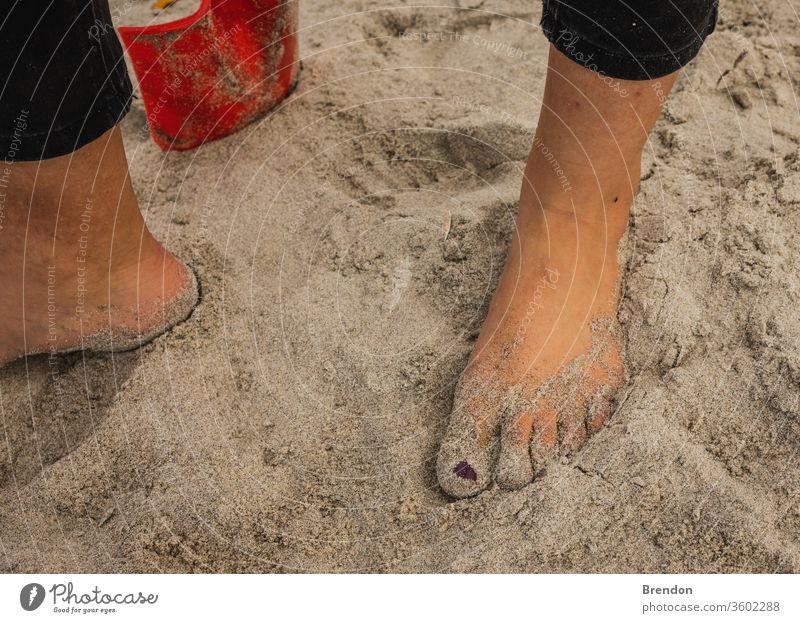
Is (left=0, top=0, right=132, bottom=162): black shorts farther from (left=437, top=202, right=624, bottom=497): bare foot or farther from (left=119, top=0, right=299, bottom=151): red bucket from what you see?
(left=437, top=202, right=624, bottom=497): bare foot

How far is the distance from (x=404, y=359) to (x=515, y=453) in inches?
9.2

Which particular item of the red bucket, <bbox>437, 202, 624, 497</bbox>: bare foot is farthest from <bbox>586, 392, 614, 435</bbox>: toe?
the red bucket

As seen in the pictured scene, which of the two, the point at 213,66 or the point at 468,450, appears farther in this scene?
the point at 213,66

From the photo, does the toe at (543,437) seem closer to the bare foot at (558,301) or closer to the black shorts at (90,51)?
the bare foot at (558,301)

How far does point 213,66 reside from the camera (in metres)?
1.41

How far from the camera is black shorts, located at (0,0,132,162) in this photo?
89 cm

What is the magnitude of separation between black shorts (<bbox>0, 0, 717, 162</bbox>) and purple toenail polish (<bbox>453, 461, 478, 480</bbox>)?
52 centimetres

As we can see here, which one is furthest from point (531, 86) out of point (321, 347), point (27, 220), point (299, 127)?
point (27, 220)

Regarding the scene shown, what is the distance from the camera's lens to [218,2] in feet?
4.51

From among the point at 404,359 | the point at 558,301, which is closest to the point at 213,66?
the point at 404,359

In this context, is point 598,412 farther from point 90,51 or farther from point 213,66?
point 213,66

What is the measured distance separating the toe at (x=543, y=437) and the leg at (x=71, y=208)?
576 millimetres

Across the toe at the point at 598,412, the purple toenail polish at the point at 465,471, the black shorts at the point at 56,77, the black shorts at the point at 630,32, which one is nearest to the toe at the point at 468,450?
the purple toenail polish at the point at 465,471
